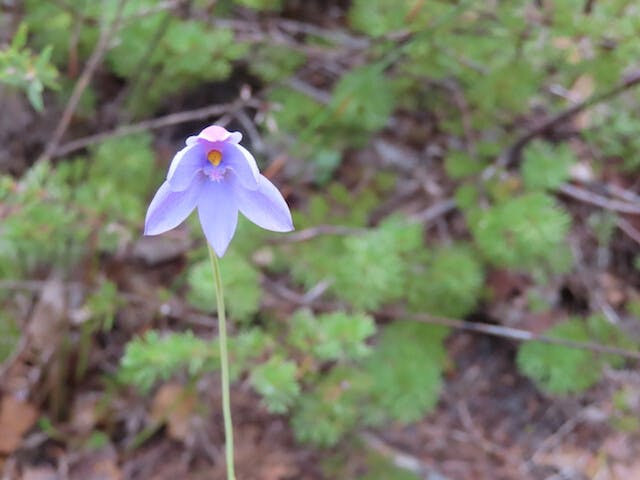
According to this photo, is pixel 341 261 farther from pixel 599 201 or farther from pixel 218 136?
pixel 599 201

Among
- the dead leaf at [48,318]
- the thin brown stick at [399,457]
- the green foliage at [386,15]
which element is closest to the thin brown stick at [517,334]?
the thin brown stick at [399,457]

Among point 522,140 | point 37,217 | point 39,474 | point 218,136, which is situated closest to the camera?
point 218,136

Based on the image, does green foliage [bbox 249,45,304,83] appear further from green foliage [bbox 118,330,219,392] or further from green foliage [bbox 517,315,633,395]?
green foliage [bbox 517,315,633,395]

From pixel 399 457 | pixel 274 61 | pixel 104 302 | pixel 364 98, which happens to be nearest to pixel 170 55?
pixel 274 61

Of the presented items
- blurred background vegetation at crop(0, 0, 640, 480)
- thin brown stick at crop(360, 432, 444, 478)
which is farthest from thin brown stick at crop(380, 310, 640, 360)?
thin brown stick at crop(360, 432, 444, 478)

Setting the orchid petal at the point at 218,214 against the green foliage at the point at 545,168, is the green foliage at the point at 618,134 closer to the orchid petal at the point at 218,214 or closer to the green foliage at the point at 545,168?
the green foliage at the point at 545,168

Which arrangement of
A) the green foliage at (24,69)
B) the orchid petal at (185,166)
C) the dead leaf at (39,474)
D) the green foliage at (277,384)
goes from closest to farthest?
the orchid petal at (185,166)
the green foliage at (24,69)
the green foliage at (277,384)
the dead leaf at (39,474)
